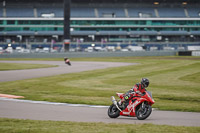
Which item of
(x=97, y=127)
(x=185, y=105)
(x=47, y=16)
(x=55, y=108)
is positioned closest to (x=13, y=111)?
(x=55, y=108)

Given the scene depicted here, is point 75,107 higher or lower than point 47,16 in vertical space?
lower

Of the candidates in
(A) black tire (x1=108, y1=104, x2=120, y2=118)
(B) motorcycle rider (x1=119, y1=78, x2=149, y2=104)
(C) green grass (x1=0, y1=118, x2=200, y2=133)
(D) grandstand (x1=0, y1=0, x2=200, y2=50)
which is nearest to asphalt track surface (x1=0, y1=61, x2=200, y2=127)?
(A) black tire (x1=108, y1=104, x2=120, y2=118)

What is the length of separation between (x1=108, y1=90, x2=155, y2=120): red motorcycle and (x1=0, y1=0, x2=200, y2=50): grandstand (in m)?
85.3

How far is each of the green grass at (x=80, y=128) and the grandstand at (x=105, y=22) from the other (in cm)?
8645

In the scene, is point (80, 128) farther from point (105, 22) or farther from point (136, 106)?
point (105, 22)

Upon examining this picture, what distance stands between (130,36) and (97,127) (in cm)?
9216

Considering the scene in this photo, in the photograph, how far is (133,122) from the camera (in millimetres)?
10320

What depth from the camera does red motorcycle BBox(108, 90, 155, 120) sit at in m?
10.6

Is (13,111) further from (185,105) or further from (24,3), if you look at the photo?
(24,3)

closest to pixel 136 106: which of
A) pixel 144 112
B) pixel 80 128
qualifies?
pixel 144 112

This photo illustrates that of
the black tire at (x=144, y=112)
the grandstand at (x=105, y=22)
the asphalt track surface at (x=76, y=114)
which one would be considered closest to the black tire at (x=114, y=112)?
the asphalt track surface at (x=76, y=114)

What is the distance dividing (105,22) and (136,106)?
8991 cm

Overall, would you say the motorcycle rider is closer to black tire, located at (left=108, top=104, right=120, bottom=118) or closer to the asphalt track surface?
black tire, located at (left=108, top=104, right=120, bottom=118)

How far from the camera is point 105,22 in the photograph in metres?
99.7
